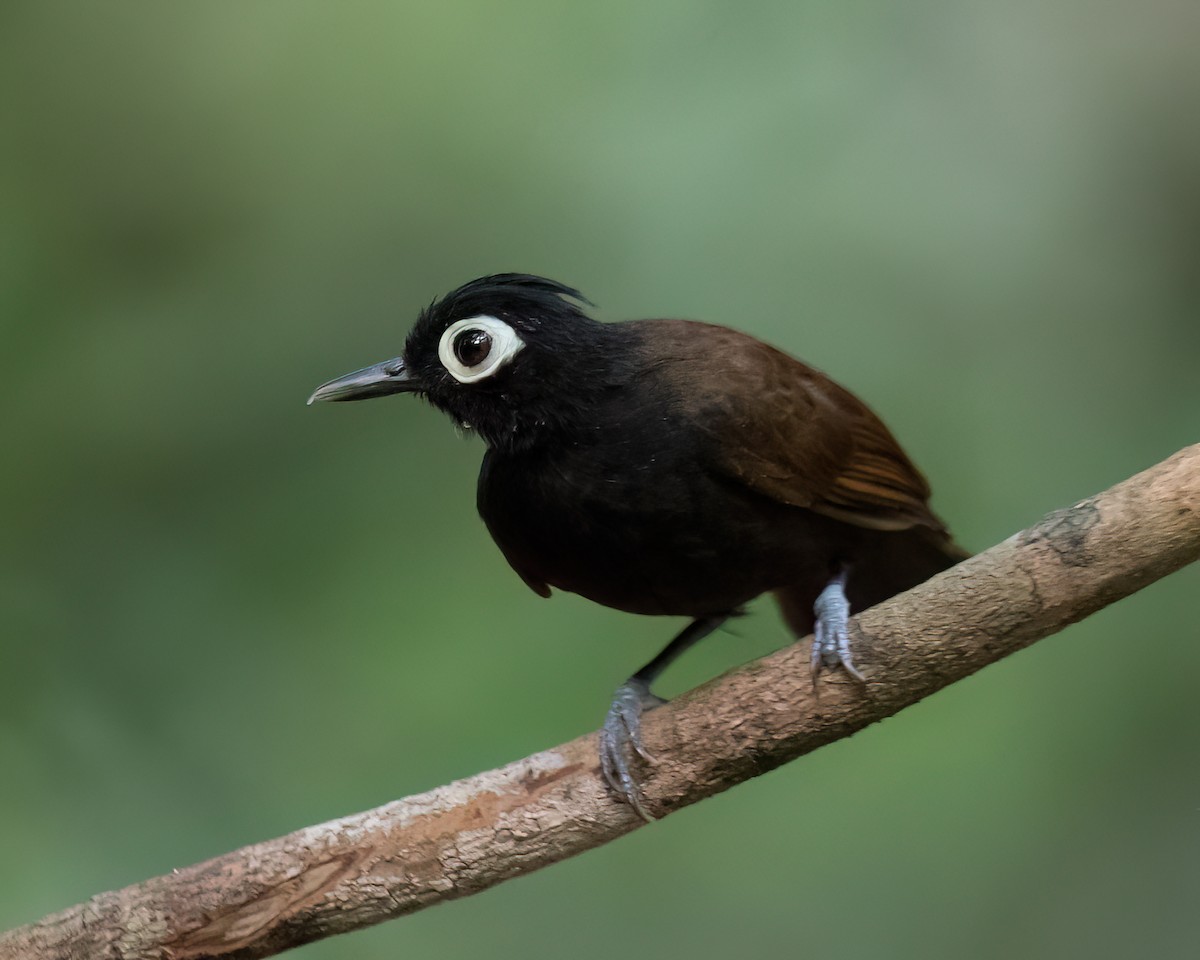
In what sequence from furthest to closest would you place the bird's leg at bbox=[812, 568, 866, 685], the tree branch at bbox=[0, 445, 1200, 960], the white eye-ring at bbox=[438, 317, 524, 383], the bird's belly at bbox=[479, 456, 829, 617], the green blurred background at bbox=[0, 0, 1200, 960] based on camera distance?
the green blurred background at bbox=[0, 0, 1200, 960] < the white eye-ring at bbox=[438, 317, 524, 383] < the bird's belly at bbox=[479, 456, 829, 617] < the bird's leg at bbox=[812, 568, 866, 685] < the tree branch at bbox=[0, 445, 1200, 960]

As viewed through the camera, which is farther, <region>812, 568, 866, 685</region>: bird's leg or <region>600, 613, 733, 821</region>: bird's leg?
<region>600, 613, 733, 821</region>: bird's leg

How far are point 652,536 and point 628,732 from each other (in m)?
0.38

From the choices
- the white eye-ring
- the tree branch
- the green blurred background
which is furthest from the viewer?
the green blurred background

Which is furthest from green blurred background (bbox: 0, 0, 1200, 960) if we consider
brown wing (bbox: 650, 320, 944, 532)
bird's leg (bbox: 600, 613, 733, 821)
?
brown wing (bbox: 650, 320, 944, 532)

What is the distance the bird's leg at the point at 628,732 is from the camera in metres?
2.19

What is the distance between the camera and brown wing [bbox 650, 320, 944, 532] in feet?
7.30

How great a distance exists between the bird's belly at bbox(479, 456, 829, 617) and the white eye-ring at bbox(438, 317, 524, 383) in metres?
0.20

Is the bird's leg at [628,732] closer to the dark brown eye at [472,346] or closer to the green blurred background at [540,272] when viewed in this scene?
the dark brown eye at [472,346]

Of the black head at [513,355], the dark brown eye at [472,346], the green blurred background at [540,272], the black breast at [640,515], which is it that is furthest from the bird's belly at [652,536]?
the green blurred background at [540,272]

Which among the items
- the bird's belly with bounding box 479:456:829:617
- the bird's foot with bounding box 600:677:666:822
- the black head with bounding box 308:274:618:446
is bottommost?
the bird's foot with bounding box 600:677:666:822

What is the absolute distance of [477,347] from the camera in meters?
2.30

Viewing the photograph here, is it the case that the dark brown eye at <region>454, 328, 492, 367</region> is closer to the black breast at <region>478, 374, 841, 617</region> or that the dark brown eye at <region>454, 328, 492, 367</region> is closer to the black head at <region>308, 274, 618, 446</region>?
the black head at <region>308, 274, 618, 446</region>

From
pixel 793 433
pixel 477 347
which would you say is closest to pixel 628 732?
pixel 793 433

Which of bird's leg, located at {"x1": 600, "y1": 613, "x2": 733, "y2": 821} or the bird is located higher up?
the bird
